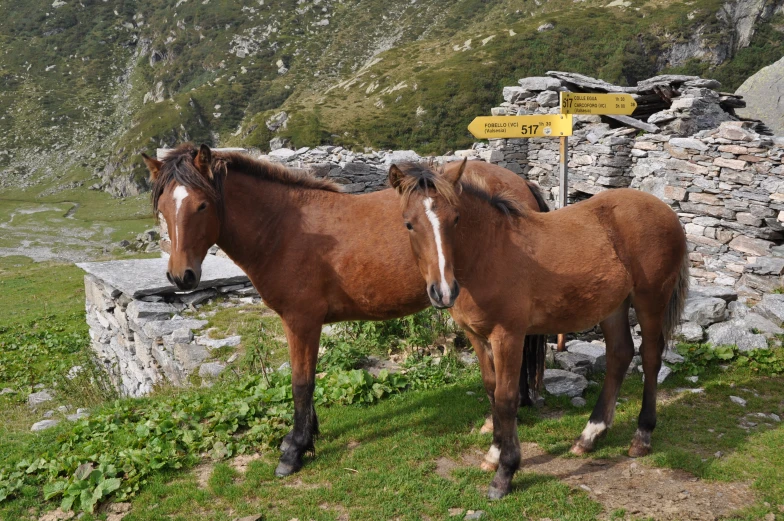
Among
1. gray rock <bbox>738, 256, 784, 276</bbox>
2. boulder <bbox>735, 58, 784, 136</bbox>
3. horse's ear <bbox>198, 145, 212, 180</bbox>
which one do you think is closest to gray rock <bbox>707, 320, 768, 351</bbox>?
gray rock <bbox>738, 256, 784, 276</bbox>

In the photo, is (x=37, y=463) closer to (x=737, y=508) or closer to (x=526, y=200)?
(x=526, y=200)

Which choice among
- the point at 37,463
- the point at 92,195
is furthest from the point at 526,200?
the point at 92,195

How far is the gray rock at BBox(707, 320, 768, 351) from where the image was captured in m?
6.66

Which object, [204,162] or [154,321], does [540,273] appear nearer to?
[204,162]

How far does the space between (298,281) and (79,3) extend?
183 metres

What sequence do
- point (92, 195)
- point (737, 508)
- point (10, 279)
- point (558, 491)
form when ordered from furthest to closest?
1. point (92, 195)
2. point (10, 279)
3. point (558, 491)
4. point (737, 508)

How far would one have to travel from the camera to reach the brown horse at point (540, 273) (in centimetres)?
377

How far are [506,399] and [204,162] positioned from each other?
311 cm

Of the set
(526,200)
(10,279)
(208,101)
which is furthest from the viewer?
(208,101)

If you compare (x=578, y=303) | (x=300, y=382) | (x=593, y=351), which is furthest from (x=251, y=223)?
(x=593, y=351)

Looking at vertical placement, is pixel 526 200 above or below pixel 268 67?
below

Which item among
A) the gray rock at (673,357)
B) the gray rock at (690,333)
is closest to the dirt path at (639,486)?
the gray rock at (673,357)

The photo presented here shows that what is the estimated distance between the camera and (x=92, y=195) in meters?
90.1

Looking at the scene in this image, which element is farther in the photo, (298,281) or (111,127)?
(111,127)
